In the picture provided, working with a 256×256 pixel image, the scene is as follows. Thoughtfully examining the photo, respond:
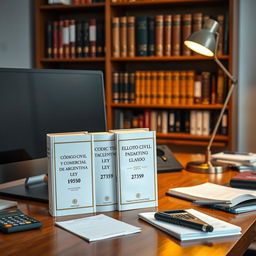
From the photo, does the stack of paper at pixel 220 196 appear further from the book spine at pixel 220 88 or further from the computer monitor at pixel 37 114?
the book spine at pixel 220 88

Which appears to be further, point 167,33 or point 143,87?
point 143,87

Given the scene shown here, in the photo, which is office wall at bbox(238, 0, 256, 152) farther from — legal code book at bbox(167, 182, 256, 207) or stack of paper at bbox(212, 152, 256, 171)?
legal code book at bbox(167, 182, 256, 207)

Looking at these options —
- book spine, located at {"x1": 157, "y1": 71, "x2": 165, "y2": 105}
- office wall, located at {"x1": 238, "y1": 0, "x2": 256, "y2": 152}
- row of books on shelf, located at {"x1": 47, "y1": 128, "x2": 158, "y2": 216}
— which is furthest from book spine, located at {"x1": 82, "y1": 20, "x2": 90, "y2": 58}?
row of books on shelf, located at {"x1": 47, "y1": 128, "x2": 158, "y2": 216}

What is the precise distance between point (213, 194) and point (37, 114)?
63 cm

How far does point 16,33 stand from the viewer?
3.79m

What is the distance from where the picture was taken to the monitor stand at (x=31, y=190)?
1.46 metres

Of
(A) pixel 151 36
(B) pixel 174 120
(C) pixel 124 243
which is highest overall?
(A) pixel 151 36

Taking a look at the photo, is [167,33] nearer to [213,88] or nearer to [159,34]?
[159,34]

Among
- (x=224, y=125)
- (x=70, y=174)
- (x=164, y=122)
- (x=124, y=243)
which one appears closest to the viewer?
(x=124, y=243)

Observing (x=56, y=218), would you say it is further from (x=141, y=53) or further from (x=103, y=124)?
(x=141, y=53)

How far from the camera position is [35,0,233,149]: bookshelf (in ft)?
11.0

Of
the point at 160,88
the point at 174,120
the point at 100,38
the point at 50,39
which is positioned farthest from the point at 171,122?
the point at 50,39

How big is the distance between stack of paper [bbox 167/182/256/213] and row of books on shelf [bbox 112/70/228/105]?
1.78m

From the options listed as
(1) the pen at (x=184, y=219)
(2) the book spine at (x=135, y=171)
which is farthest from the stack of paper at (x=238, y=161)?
(1) the pen at (x=184, y=219)
